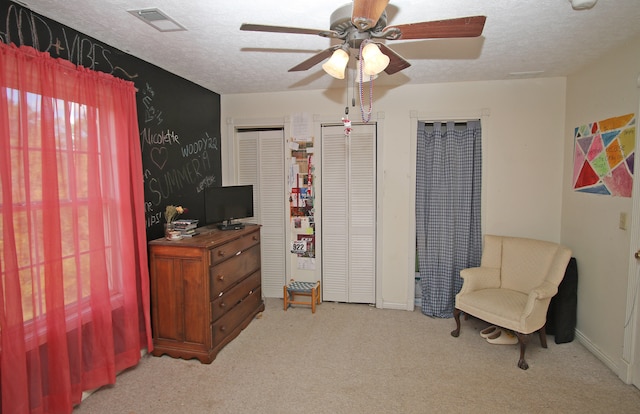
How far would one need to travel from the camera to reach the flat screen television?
3184 mm

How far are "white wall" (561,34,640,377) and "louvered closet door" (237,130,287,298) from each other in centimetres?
289

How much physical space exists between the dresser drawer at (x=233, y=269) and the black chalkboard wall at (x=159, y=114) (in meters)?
0.63

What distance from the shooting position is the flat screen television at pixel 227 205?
318cm

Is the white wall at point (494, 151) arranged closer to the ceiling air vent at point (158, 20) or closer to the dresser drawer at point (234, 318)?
the dresser drawer at point (234, 318)

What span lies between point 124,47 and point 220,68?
0.75 meters

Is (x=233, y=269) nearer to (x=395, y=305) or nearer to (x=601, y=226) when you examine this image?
(x=395, y=305)

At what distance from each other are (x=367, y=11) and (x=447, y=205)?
264 centimetres

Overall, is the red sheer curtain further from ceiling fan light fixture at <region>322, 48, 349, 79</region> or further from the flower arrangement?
ceiling fan light fixture at <region>322, 48, 349, 79</region>

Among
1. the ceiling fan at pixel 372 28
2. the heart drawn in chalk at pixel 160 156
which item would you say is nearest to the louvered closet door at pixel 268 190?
the heart drawn in chalk at pixel 160 156

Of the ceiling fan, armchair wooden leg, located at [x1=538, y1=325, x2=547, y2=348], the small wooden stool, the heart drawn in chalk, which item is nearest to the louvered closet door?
the small wooden stool

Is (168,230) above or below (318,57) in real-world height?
below

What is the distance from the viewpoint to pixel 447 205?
11.8 feet

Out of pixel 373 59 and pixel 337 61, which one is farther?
pixel 337 61

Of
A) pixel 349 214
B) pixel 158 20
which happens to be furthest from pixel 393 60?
pixel 349 214
